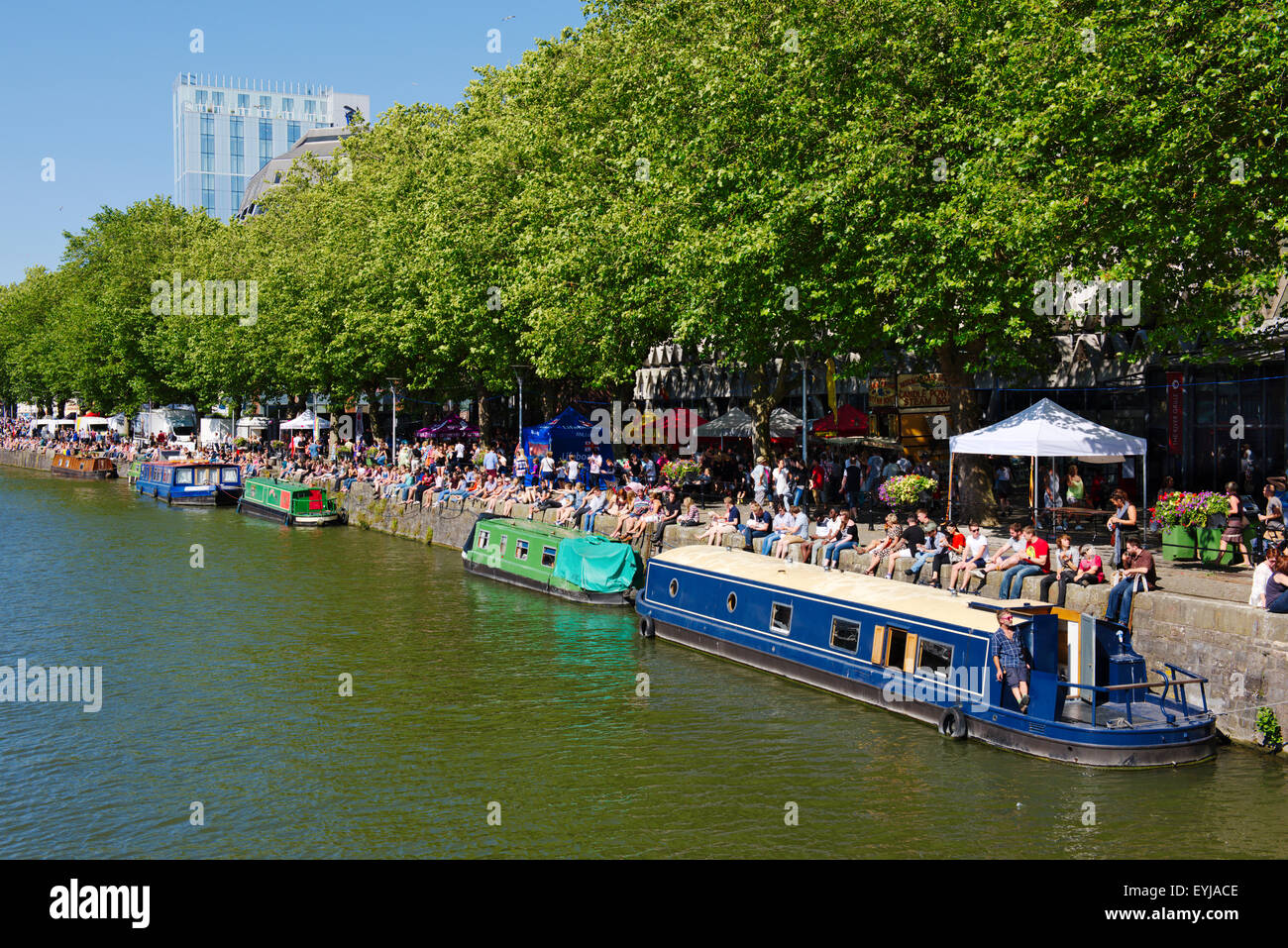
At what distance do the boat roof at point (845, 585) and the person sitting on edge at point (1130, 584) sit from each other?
180cm

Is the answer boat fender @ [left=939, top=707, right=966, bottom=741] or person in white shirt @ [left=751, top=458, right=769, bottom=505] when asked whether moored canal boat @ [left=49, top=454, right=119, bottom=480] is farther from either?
boat fender @ [left=939, top=707, right=966, bottom=741]

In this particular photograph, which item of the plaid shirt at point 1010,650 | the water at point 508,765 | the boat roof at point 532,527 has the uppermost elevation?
the boat roof at point 532,527

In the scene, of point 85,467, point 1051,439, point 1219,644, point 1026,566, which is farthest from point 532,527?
point 85,467

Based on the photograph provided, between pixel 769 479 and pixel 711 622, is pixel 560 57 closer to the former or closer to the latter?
pixel 769 479

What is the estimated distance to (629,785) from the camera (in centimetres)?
1620

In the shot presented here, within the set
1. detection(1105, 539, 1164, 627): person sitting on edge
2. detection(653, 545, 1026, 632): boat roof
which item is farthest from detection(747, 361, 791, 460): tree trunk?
detection(1105, 539, 1164, 627): person sitting on edge

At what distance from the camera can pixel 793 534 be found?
26797 mm

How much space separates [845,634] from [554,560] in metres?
12.7

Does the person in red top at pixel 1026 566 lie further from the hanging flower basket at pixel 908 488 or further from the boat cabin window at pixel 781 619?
the hanging flower basket at pixel 908 488

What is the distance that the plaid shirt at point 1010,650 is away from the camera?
17094 millimetres

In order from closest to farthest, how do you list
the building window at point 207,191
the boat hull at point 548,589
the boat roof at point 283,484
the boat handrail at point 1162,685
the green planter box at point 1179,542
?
the boat handrail at point 1162,685 < the green planter box at point 1179,542 < the boat hull at point 548,589 < the boat roof at point 283,484 < the building window at point 207,191

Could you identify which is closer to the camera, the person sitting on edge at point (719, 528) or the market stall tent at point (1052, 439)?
the market stall tent at point (1052, 439)

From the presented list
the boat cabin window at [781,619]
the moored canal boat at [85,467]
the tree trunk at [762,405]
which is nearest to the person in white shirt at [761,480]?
the tree trunk at [762,405]
